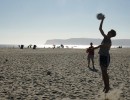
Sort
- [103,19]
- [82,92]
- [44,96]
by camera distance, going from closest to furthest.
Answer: [103,19]
[44,96]
[82,92]

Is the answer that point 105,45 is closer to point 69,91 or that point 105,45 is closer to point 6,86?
point 69,91

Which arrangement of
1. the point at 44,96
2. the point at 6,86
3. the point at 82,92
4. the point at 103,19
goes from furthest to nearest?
the point at 6,86 < the point at 82,92 < the point at 44,96 < the point at 103,19

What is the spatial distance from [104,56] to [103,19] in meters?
1.12

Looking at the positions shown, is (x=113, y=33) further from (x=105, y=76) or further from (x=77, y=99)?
(x=77, y=99)

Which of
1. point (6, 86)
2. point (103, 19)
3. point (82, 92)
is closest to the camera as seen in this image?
point (103, 19)

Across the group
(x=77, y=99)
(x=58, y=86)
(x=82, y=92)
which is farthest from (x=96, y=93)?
(x=58, y=86)

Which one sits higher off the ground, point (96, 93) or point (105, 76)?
point (105, 76)

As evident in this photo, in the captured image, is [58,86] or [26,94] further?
[58,86]

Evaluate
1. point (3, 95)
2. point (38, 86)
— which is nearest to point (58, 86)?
point (38, 86)

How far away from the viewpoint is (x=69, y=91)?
36.4ft

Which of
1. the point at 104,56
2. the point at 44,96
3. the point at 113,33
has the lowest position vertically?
the point at 44,96

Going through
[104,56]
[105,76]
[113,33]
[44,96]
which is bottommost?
[44,96]

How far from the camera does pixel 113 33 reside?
911 cm

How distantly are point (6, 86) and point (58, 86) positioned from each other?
2080mm
